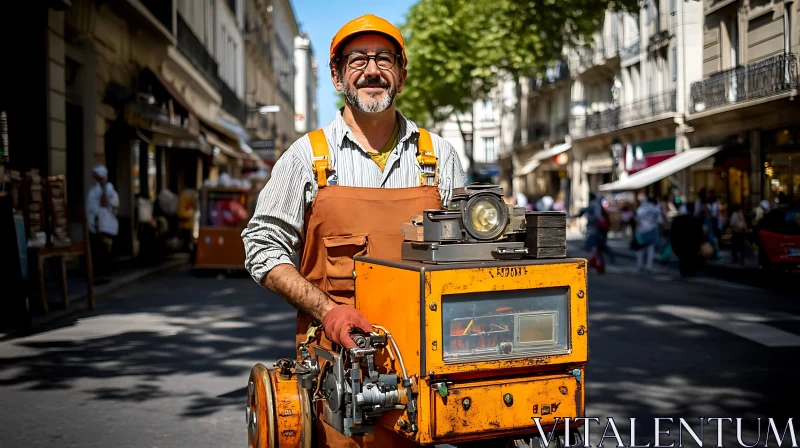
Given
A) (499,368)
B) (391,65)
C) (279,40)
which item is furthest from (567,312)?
(279,40)

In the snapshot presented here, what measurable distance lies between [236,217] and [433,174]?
1475 cm

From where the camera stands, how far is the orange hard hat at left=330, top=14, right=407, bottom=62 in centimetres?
295

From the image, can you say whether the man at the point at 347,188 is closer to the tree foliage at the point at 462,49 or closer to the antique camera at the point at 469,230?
the antique camera at the point at 469,230

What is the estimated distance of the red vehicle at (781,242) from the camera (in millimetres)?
13328

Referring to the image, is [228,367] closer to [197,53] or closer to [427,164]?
[427,164]

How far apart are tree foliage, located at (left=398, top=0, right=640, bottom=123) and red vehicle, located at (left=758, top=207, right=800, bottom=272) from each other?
1693 cm

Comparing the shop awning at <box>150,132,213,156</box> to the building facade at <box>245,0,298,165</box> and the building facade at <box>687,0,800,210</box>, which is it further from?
the building facade at <box>687,0,800,210</box>

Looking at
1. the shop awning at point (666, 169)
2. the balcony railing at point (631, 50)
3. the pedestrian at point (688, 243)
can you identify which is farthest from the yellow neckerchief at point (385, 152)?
the balcony railing at point (631, 50)

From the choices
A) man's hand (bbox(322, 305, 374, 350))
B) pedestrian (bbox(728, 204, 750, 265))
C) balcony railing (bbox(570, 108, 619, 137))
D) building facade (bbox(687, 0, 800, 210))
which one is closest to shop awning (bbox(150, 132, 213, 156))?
pedestrian (bbox(728, 204, 750, 265))

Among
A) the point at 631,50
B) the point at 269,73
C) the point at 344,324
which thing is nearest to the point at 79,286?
the point at 344,324

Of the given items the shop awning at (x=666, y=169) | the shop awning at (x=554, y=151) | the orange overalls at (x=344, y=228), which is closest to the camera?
the orange overalls at (x=344, y=228)

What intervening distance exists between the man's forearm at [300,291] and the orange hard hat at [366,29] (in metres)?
0.77

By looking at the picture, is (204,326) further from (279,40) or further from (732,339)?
(279,40)

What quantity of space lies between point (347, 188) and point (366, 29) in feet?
1.72
